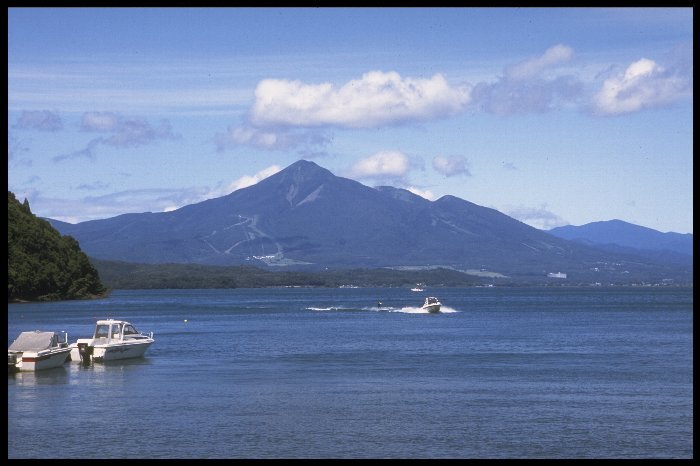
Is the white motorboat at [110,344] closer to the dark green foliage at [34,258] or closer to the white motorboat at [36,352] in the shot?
the white motorboat at [36,352]

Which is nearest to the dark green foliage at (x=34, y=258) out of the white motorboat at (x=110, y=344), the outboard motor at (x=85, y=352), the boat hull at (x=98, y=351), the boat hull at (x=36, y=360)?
the white motorboat at (x=110, y=344)

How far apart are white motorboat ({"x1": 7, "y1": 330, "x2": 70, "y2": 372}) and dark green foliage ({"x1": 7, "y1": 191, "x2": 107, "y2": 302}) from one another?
111 metres

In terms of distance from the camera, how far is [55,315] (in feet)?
461

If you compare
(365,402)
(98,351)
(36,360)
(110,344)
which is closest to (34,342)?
(36,360)

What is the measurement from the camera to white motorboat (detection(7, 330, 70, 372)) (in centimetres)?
5838

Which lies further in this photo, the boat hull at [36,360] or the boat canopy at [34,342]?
the boat canopy at [34,342]

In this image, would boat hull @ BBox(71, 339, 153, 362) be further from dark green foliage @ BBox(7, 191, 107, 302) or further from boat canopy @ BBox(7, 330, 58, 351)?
dark green foliage @ BBox(7, 191, 107, 302)

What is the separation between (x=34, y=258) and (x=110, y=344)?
387ft

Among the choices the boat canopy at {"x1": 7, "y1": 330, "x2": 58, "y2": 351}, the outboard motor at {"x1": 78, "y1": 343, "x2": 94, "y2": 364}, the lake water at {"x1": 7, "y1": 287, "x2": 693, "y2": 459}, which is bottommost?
the lake water at {"x1": 7, "y1": 287, "x2": 693, "y2": 459}

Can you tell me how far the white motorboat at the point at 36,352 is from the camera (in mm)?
58375

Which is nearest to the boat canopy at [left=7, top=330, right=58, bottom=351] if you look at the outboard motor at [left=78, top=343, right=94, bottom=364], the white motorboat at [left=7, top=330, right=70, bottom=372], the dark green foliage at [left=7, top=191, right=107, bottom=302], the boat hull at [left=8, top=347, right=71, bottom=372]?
the white motorboat at [left=7, top=330, right=70, bottom=372]

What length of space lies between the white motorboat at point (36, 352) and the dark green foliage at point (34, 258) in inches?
4351
